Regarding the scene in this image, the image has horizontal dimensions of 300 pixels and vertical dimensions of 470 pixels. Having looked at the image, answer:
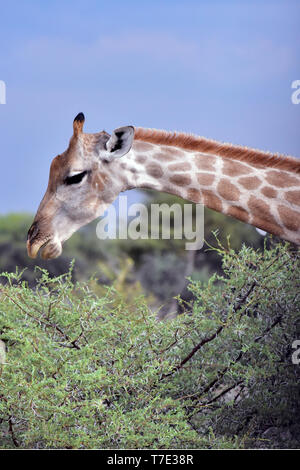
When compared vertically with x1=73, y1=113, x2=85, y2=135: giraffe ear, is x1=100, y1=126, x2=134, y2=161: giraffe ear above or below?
below

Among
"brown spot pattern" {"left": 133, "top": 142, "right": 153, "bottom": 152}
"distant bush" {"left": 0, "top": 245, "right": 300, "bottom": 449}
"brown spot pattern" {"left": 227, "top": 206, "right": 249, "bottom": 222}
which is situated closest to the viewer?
"distant bush" {"left": 0, "top": 245, "right": 300, "bottom": 449}

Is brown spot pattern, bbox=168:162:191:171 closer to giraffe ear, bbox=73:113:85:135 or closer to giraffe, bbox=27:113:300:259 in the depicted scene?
giraffe, bbox=27:113:300:259

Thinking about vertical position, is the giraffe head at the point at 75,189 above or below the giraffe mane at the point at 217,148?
below

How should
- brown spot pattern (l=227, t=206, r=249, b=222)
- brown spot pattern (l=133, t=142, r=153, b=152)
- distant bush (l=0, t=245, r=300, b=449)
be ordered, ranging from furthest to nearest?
brown spot pattern (l=133, t=142, r=153, b=152)
brown spot pattern (l=227, t=206, r=249, b=222)
distant bush (l=0, t=245, r=300, b=449)

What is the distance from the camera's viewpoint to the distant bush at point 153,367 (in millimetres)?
2797

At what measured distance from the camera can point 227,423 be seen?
3236mm

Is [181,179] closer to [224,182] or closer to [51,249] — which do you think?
[224,182]

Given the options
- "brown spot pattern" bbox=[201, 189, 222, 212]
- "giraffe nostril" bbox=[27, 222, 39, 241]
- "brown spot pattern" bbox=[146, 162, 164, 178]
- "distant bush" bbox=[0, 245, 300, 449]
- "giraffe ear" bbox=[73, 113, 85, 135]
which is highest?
"giraffe ear" bbox=[73, 113, 85, 135]

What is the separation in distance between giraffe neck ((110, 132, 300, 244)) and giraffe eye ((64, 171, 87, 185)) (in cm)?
18

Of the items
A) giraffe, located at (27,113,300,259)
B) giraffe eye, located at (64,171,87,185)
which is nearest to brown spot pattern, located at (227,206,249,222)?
giraffe, located at (27,113,300,259)

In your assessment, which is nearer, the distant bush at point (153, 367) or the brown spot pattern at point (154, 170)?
the distant bush at point (153, 367)

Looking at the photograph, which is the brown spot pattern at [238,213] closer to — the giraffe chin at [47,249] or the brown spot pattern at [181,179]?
the brown spot pattern at [181,179]

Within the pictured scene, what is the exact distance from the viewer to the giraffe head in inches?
136

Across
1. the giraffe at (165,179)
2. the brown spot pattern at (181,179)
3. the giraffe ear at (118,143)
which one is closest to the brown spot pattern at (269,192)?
the giraffe at (165,179)
